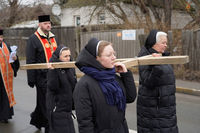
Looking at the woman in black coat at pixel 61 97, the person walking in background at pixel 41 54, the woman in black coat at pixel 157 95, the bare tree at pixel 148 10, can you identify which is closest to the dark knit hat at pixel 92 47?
the woman in black coat at pixel 157 95

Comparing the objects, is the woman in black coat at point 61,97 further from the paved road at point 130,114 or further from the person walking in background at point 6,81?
the person walking in background at point 6,81

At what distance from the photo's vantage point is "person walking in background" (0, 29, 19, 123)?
523 centimetres

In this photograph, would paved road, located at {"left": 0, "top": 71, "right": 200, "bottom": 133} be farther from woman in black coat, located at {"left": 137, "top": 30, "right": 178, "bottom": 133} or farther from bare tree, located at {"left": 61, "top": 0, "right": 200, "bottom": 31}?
bare tree, located at {"left": 61, "top": 0, "right": 200, "bottom": 31}

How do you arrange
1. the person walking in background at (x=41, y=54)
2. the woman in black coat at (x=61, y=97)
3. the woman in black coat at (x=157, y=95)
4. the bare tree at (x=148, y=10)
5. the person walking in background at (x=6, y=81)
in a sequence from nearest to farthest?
1. the woman in black coat at (x=157, y=95)
2. the woman in black coat at (x=61, y=97)
3. the person walking in background at (x=41, y=54)
4. the person walking in background at (x=6, y=81)
5. the bare tree at (x=148, y=10)

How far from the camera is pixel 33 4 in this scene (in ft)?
64.6

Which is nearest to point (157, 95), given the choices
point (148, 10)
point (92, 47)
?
point (92, 47)

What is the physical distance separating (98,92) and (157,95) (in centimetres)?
106

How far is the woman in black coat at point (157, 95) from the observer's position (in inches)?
114

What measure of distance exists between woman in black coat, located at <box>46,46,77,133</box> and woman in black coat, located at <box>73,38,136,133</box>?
1.22 metres

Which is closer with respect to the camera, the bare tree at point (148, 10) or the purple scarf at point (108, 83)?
the purple scarf at point (108, 83)

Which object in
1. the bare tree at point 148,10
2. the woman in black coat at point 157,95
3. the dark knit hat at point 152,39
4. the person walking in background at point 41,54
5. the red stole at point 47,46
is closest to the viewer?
the woman in black coat at point 157,95

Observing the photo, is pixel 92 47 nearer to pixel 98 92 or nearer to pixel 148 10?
pixel 98 92

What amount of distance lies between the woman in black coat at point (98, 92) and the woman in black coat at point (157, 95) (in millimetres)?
783

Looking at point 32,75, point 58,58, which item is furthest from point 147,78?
point 32,75
